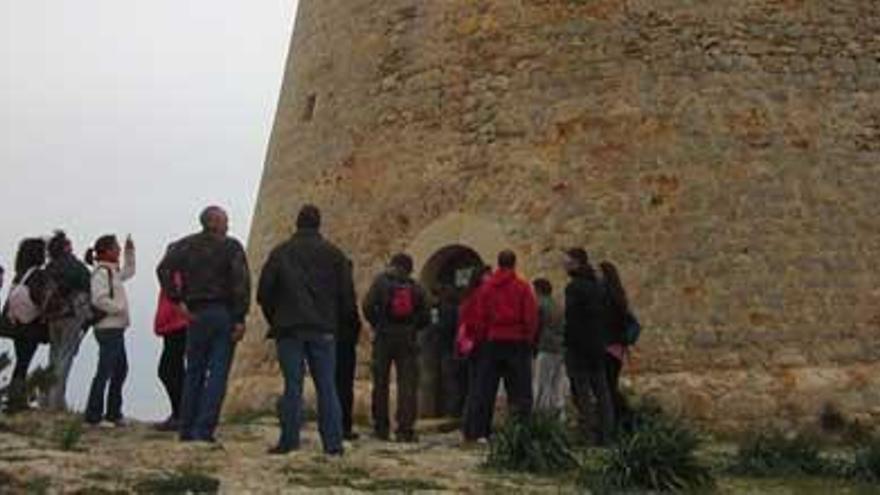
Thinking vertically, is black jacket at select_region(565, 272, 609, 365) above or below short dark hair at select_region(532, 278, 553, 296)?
below

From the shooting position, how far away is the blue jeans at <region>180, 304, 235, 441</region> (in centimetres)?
942

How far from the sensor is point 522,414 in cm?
1030

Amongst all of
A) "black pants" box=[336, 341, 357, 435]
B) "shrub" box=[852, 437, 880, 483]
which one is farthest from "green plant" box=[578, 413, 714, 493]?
"black pants" box=[336, 341, 357, 435]

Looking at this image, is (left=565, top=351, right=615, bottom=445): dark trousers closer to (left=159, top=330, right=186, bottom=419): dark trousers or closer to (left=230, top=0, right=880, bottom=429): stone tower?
(left=230, top=0, right=880, bottom=429): stone tower

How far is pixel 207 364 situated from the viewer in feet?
31.4

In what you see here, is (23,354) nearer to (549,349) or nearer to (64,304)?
(64,304)

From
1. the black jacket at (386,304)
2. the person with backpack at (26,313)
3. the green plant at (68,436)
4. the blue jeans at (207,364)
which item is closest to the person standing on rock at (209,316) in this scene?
the blue jeans at (207,364)

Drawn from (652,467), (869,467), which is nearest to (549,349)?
(869,467)

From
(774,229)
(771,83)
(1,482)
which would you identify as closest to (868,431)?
(774,229)

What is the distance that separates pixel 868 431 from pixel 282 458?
6.45 m

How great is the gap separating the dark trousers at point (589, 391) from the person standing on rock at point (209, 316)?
111 inches

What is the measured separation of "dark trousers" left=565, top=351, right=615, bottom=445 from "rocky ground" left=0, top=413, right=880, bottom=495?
3.17ft

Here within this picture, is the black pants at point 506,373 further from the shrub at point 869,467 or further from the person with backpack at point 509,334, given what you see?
the shrub at point 869,467

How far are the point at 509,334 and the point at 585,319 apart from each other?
618 mm
